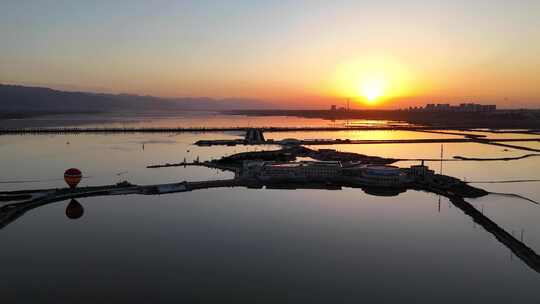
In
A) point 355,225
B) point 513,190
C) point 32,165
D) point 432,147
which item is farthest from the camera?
point 432,147

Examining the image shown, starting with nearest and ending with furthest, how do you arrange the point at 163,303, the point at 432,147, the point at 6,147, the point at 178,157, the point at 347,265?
the point at 163,303, the point at 347,265, the point at 178,157, the point at 6,147, the point at 432,147

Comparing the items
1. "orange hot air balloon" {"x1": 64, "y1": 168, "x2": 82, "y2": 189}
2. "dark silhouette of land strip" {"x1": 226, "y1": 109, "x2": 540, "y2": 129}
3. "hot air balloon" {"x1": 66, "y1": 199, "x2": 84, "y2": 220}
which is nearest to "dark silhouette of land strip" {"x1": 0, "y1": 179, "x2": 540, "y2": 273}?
"orange hot air balloon" {"x1": 64, "y1": 168, "x2": 82, "y2": 189}

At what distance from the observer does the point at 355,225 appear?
7898 mm

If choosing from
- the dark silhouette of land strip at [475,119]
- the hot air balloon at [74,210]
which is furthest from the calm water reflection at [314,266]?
the dark silhouette of land strip at [475,119]

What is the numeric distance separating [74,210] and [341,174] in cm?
668

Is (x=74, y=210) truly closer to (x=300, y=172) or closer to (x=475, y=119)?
(x=300, y=172)

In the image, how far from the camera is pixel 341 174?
1187 centimetres

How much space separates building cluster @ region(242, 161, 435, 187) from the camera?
439 inches

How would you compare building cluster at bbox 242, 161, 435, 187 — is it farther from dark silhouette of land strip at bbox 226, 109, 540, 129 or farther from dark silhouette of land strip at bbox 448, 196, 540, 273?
dark silhouette of land strip at bbox 226, 109, 540, 129

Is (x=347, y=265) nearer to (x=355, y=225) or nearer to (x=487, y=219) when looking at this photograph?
(x=355, y=225)

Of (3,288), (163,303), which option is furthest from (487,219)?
(3,288)

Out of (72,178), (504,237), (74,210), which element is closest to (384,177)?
(504,237)

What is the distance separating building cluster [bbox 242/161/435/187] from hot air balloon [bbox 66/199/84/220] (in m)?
4.48

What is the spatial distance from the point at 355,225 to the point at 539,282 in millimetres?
3027
